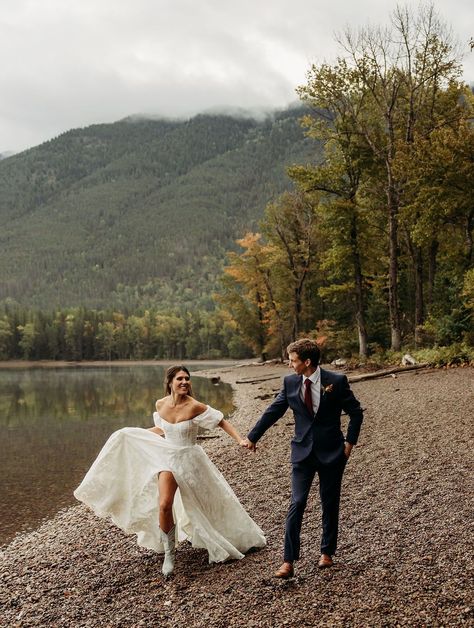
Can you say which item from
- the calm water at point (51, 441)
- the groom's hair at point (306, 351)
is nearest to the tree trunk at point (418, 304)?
the calm water at point (51, 441)

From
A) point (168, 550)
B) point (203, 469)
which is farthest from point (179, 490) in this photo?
point (168, 550)

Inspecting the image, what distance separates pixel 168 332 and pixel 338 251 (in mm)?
107308

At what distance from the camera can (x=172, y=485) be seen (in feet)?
21.2

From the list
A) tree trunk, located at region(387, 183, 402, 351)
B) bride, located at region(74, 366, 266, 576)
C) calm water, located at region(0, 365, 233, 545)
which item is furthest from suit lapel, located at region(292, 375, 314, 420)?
tree trunk, located at region(387, 183, 402, 351)

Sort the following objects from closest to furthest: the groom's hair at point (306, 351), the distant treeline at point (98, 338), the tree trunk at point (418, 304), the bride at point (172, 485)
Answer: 1. the groom's hair at point (306, 351)
2. the bride at point (172, 485)
3. the tree trunk at point (418, 304)
4. the distant treeline at point (98, 338)

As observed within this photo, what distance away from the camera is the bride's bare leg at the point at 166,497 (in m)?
6.36

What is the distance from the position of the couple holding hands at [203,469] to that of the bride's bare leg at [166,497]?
0.01m

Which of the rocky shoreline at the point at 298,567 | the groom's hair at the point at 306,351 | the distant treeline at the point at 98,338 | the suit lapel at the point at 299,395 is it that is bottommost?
the distant treeline at the point at 98,338

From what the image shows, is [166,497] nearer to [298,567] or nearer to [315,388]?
[298,567]

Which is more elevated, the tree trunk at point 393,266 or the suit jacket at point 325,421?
the tree trunk at point 393,266

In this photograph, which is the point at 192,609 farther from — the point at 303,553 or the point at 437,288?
the point at 437,288

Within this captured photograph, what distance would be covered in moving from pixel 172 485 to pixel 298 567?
63.6 inches

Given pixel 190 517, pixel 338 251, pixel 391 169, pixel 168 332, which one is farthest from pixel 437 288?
pixel 168 332

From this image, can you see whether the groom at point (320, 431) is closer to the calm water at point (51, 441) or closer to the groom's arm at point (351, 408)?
the groom's arm at point (351, 408)
